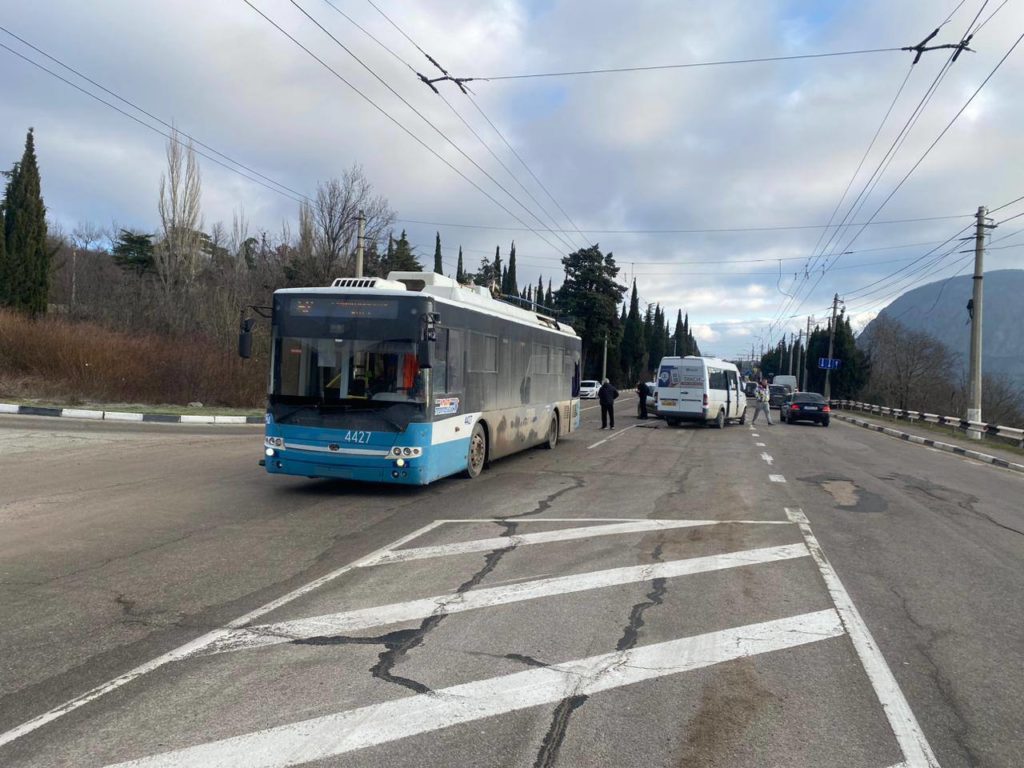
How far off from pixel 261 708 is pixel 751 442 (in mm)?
20383

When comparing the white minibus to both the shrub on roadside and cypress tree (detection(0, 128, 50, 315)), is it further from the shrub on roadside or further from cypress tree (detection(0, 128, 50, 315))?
cypress tree (detection(0, 128, 50, 315))

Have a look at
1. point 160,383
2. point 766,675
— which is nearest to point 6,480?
point 766,675

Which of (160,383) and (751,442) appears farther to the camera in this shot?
(160,383)

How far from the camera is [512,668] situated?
4.47m

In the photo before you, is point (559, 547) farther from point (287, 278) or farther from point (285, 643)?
point (287, 278)

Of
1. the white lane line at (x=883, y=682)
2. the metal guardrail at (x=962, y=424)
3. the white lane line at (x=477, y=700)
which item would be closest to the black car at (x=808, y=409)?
the metal guardrail at (x=962, y=424)

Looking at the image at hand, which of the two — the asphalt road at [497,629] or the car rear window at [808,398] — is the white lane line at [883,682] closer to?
the asphalt road at [497,629]

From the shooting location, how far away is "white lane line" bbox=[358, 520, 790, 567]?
7273mm

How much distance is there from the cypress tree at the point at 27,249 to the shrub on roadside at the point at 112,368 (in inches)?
330

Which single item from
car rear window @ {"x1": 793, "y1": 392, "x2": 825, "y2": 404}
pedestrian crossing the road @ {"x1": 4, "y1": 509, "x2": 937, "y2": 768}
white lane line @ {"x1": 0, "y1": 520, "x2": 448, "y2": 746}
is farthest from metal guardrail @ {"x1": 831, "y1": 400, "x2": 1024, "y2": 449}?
white lane line @ {"x1": 0, "y1": 520, "x2": 448, "y2": 746}

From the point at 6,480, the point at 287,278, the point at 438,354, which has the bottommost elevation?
the point at 6,480

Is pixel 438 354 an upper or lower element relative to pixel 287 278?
lower

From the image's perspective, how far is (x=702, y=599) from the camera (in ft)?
19.7

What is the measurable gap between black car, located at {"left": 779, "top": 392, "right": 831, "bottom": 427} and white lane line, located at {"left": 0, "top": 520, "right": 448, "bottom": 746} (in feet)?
104
